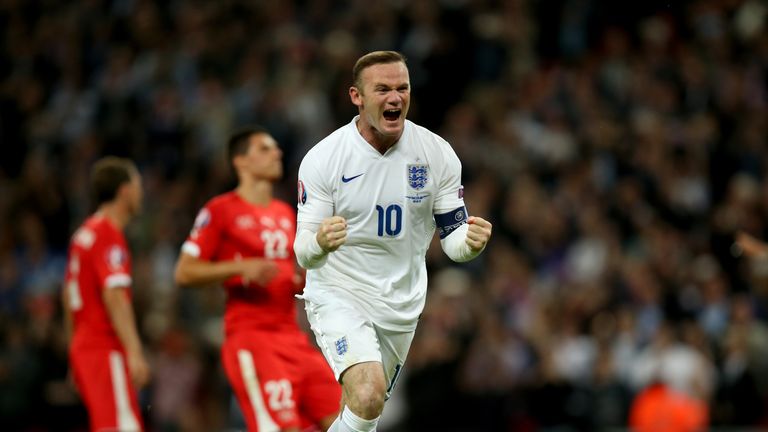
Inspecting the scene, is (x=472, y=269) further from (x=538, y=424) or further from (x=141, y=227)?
(x=141, y=227)

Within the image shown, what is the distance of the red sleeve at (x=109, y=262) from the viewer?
32.8ft

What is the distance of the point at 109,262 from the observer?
1005cm

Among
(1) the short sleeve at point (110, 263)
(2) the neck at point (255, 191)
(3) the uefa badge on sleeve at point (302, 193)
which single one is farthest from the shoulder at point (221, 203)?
(3) the uefa badge on sleeve at point (302, 193)

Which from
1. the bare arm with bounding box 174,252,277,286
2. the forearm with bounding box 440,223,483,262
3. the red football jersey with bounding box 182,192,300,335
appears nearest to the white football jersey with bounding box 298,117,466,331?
the forearm with bounding box 440,223,483,262

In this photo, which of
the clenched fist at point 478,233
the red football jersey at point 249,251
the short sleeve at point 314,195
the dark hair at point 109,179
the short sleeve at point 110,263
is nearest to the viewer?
the clenched fist at point 478,233

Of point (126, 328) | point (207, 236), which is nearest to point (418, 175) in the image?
point (207, 236)

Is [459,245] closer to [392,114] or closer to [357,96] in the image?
[392,114]

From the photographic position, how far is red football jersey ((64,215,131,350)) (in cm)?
1002

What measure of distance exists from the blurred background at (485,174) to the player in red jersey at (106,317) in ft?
15.0

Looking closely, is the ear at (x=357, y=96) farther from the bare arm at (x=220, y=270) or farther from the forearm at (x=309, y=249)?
the bare arm at (x=220, y=270)

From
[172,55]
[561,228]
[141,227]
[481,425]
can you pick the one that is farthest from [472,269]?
[172,55]

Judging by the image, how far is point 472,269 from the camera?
15430 millimetres

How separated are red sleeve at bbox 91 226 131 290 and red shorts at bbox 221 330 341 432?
1.50m

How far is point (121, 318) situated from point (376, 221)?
330cm
